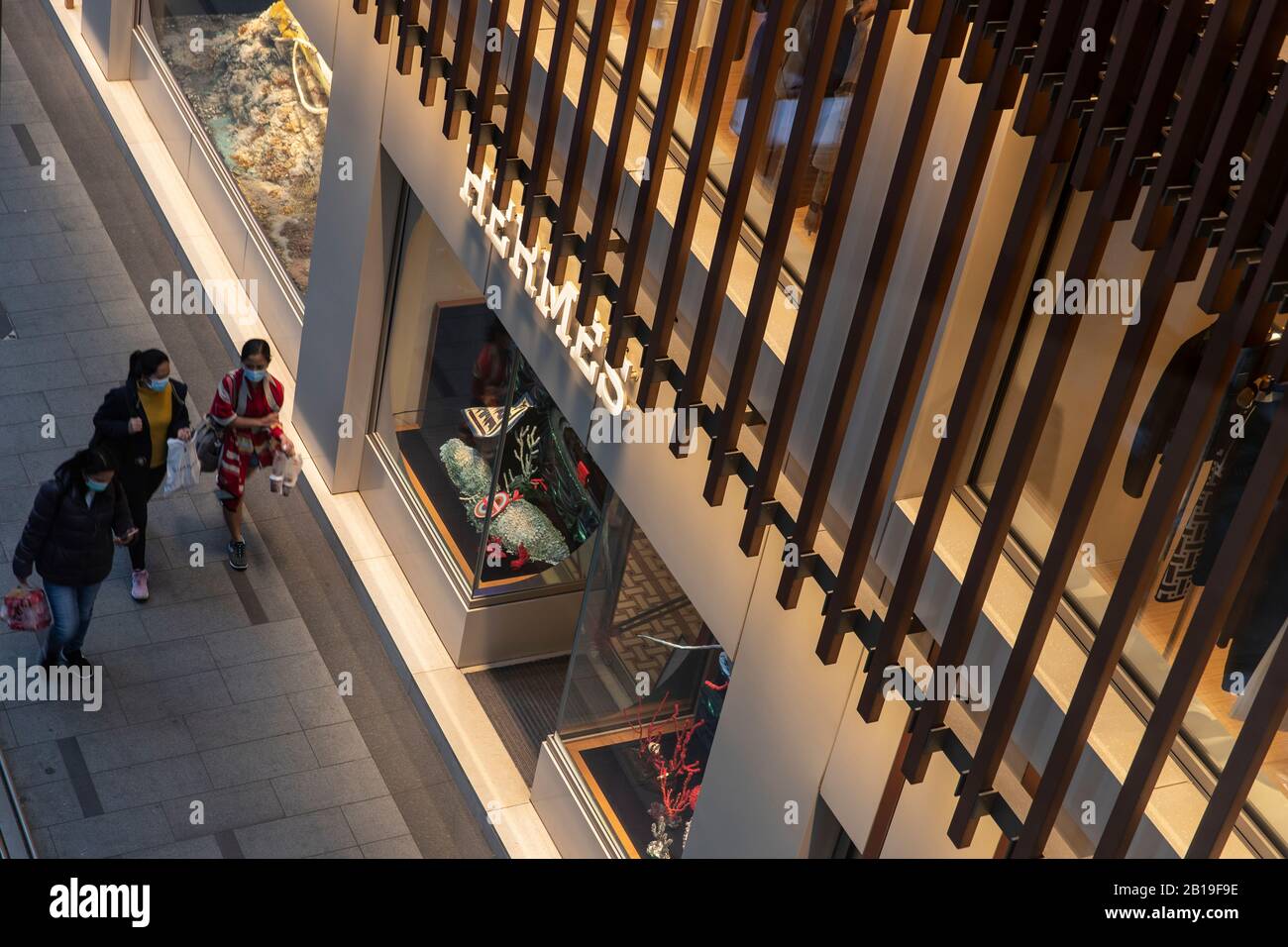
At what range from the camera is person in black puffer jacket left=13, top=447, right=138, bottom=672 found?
8508 millimetres

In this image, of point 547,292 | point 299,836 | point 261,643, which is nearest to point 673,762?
point 299,836

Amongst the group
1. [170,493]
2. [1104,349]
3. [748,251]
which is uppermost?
[1104,349]

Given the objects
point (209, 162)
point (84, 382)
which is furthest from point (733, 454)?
point (209, 162)

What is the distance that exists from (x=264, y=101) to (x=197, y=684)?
504 cm

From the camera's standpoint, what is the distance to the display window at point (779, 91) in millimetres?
6105

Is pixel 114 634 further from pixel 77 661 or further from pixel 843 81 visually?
pixel 843 81

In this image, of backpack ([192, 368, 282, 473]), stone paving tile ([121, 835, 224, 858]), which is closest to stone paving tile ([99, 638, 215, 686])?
backpack ([192, 368, 282, 473])

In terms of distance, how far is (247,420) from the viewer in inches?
389

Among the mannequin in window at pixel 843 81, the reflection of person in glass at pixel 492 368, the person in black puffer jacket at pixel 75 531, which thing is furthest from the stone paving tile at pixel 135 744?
the mannequin in window at pixel 843 81

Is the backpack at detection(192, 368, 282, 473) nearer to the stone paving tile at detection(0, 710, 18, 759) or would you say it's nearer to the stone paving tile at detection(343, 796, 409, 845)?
the stone paving tile at detection(0, 710, 18, 759)

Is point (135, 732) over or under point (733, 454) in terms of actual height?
under

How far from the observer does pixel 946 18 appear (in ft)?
16.9

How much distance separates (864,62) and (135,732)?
5.92 meters
